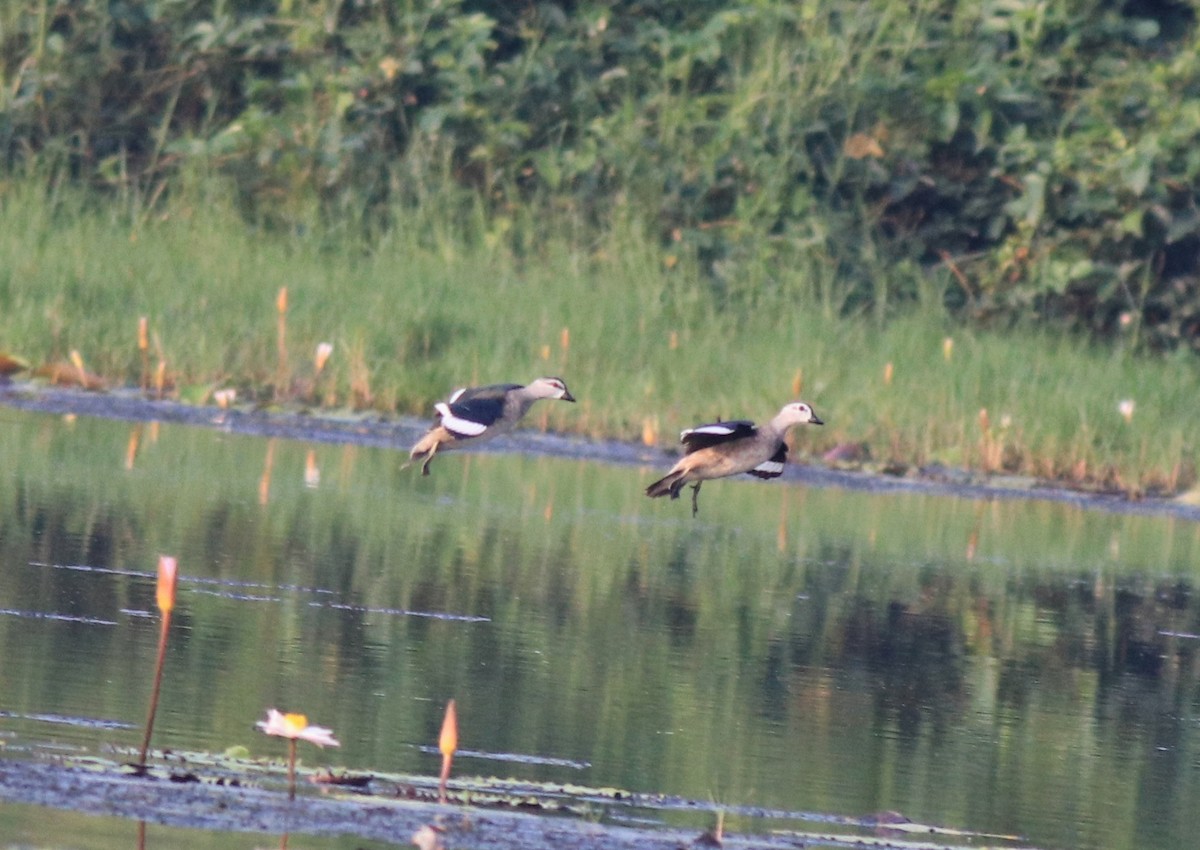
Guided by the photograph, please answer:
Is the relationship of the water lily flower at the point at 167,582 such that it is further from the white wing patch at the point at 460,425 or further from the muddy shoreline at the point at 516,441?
the muddy shoreline at the point at 516,441

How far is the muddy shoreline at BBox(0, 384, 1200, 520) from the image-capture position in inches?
478

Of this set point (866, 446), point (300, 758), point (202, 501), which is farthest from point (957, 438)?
point (300, 758)

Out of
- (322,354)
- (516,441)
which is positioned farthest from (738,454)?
(322,354)

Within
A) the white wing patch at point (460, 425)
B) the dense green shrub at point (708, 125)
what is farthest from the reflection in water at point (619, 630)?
the dense green shrub at point (708, 125)

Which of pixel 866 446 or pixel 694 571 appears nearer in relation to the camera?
pixel 694 571

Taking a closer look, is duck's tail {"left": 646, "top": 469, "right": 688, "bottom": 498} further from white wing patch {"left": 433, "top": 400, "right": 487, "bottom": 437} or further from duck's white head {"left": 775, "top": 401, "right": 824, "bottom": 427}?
white wing patch {"left": 433, "top": 400, "right": 487, "bottom": 437}

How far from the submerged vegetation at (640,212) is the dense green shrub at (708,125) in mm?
31

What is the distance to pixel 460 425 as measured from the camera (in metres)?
7.84

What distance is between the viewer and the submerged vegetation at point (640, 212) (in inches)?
510

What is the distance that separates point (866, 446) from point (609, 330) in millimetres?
1718

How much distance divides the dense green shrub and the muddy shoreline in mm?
3177

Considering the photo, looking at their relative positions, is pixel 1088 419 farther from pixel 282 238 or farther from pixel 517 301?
pixel 282 238

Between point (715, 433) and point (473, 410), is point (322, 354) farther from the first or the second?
point (715, 433)

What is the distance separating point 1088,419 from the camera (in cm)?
1281
